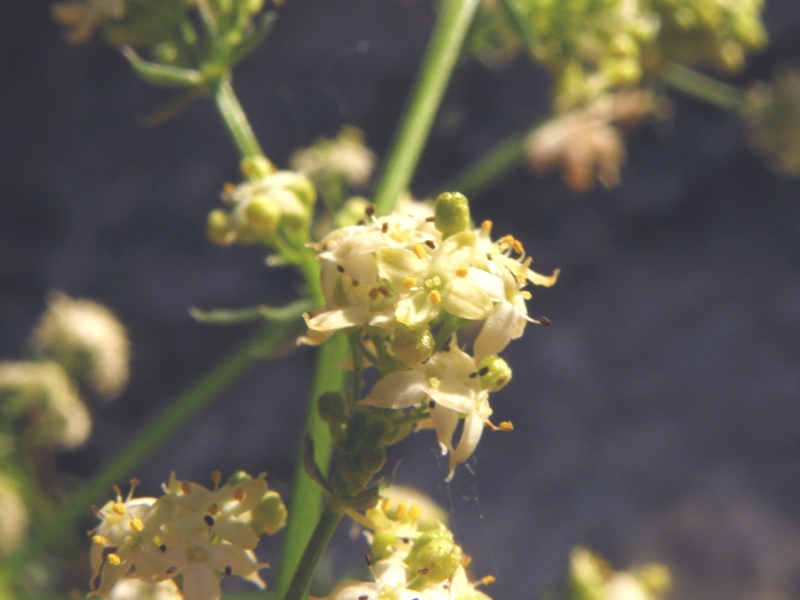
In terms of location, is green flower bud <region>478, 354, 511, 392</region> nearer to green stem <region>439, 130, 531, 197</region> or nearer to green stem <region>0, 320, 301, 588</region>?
green stem <region>0, 320, 301, 588</region>

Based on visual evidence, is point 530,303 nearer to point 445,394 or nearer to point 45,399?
point 45,399

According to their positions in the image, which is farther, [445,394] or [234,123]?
[234,123]

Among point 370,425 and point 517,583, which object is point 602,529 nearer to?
point 517,583

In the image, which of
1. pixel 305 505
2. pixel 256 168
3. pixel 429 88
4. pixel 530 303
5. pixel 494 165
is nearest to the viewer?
pixel 305 505

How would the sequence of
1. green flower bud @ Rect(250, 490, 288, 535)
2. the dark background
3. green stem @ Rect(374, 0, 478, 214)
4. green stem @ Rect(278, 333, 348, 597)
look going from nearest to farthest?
1. green flower bud @ Rect(250, 490, 288, 535)
2. green stem @ Rect(278, 333, 348, 597)
3. green stem @ Rect(374, 0, 478, 214)
4. the dark background

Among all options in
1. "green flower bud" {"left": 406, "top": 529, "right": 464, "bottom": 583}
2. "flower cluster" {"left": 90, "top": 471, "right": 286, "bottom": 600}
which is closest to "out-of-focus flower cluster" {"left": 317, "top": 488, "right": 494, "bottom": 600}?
"green flower bud" {"left": 406, "top": 529, "right": 464, "bottom": 583}

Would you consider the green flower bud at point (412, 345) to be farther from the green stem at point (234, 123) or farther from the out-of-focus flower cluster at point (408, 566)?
the green stem at point (234, 123)

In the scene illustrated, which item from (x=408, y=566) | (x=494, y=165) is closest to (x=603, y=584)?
(x=494, y=165)
